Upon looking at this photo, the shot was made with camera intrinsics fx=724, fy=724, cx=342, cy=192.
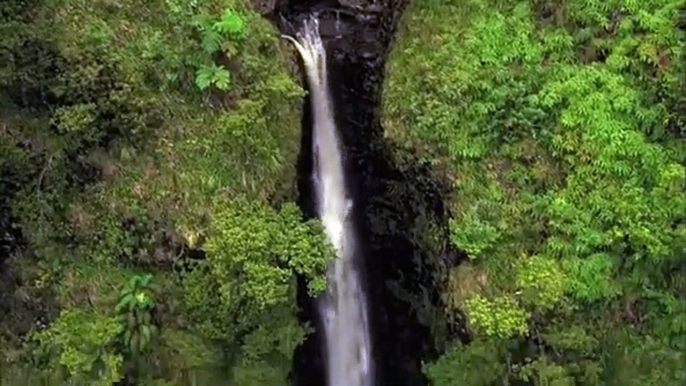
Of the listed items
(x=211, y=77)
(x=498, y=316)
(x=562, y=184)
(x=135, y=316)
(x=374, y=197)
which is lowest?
(x=498, y=316)

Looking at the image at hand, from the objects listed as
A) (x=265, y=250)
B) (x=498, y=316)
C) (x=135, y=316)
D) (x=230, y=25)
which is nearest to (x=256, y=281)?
(x=265, y=250)

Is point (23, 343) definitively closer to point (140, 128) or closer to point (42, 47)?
point (140, 128)

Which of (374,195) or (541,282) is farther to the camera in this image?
(374,195)

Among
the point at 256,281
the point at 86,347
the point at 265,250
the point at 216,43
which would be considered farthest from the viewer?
the point at 216,43

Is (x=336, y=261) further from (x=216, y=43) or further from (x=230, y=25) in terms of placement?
(x=230, y=25)

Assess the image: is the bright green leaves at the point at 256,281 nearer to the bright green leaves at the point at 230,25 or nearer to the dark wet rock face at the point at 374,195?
the dark wet rock face at the point at 374,195

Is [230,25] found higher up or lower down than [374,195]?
higher up

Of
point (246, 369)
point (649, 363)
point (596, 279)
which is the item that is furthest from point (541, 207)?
point (246, 369)

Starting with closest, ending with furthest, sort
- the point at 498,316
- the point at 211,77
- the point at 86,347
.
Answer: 1. the point at 498,316
2. the point at 86,347
3. the point at 211,77
